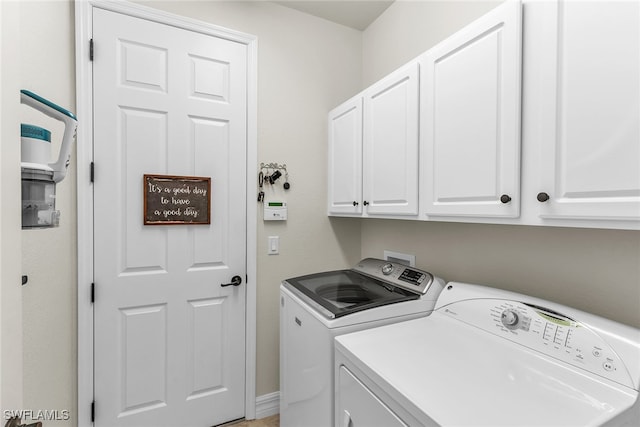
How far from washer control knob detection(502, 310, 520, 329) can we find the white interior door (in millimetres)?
1501

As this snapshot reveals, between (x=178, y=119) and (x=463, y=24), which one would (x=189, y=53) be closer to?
(x=178, y=119)

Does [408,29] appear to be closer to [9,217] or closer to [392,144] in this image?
[392,144]

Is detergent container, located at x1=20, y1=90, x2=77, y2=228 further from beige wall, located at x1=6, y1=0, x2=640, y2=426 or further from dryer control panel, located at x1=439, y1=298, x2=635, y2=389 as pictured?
dryer control panel, located at x1=439, y1=298, x2=635, y2=389

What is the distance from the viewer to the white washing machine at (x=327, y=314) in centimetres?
129

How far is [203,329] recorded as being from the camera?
192 centimetres

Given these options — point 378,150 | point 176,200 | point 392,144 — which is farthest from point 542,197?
point 176,200

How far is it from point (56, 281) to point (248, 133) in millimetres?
1301

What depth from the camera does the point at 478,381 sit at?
91 centimetres

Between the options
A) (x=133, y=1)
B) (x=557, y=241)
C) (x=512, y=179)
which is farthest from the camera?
(x=133, y=1)

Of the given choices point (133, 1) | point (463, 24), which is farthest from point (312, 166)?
point (133, 1)

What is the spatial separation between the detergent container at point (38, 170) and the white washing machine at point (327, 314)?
1006mm

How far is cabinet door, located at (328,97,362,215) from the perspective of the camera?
1.91 metres

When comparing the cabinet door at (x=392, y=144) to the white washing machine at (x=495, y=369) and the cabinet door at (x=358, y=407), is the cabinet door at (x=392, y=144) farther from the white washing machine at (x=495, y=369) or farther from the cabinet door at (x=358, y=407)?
the cabinet door at (x=358, y=407)

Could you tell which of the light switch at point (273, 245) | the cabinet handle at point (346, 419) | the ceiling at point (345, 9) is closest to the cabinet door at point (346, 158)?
the light switch at point (273, 245)
